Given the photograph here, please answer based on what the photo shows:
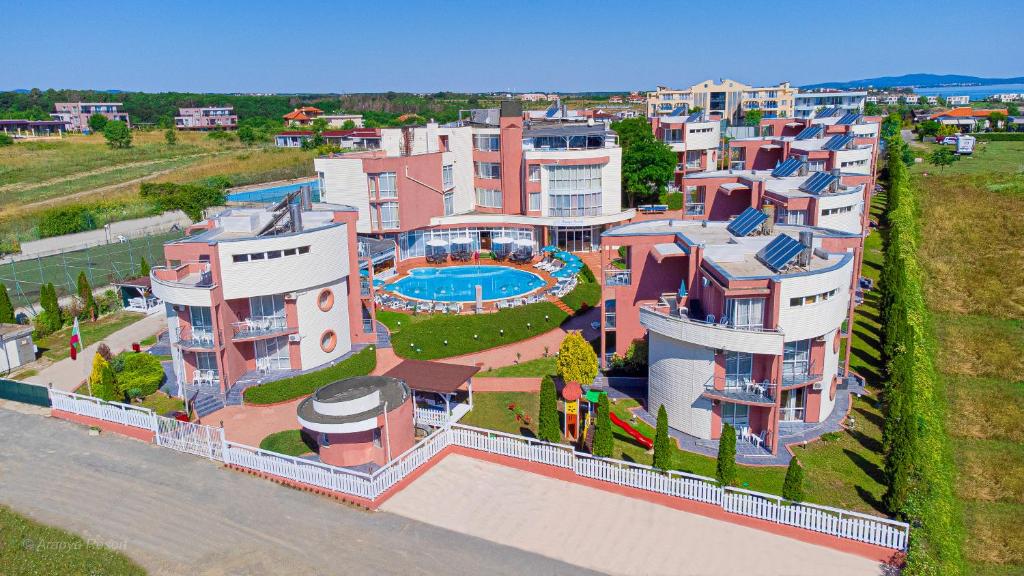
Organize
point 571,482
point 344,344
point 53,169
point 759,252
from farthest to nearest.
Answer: point 53,169, point 344,344, point 759,252, point 571,482

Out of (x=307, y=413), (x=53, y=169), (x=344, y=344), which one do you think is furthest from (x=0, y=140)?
(x=307, y=413)

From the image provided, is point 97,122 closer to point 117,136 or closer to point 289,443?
point 117,136

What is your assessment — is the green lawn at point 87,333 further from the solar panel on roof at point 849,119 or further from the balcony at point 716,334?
the solar panel on roof at point 849,119

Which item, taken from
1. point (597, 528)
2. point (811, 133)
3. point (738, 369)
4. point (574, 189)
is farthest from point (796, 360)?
point (811, 133)

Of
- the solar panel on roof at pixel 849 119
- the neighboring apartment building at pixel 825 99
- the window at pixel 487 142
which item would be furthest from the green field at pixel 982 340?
the neighboring apartment building at pixel 825 99

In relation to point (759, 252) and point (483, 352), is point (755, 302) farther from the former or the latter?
point (483, 352)
